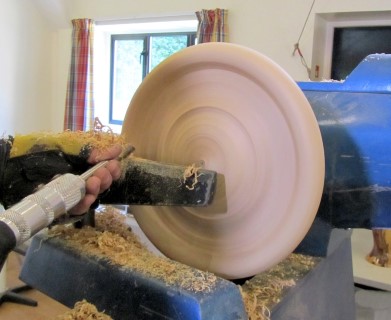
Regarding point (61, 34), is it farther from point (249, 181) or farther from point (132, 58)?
point (249, 181)

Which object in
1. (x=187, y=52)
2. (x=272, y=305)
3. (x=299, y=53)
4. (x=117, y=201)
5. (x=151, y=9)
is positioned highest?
(x=151, y=9)

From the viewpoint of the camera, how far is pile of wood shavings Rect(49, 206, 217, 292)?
648 millimetres

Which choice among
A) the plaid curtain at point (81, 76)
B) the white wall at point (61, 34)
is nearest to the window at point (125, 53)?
the plaid curtain at point (81, 76)

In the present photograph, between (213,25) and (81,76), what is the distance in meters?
1.40

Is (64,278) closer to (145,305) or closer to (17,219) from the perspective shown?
(145,305)

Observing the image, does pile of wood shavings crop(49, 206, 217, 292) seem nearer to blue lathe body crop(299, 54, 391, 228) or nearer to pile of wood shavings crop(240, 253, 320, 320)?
pile of wood shavings crop(240, 253, 320, 320)

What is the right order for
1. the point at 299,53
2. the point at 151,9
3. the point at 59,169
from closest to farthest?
the point at 59,169, the point at 299,53, the point at 151,9

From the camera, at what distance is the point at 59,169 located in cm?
74

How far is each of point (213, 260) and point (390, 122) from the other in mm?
421

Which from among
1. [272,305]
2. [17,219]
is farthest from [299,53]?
[17,219]

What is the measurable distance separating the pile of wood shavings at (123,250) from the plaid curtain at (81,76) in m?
3.00

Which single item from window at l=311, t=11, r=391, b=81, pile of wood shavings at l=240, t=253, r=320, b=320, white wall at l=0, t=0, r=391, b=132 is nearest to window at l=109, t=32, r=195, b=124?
white wall at l=0, t=0, r=391, b=132

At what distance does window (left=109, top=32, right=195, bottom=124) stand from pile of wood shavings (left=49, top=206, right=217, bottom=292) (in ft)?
9.89

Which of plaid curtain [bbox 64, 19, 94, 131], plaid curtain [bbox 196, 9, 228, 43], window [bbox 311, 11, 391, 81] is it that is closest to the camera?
A: window [bbox 311, 11, 391, 81]
